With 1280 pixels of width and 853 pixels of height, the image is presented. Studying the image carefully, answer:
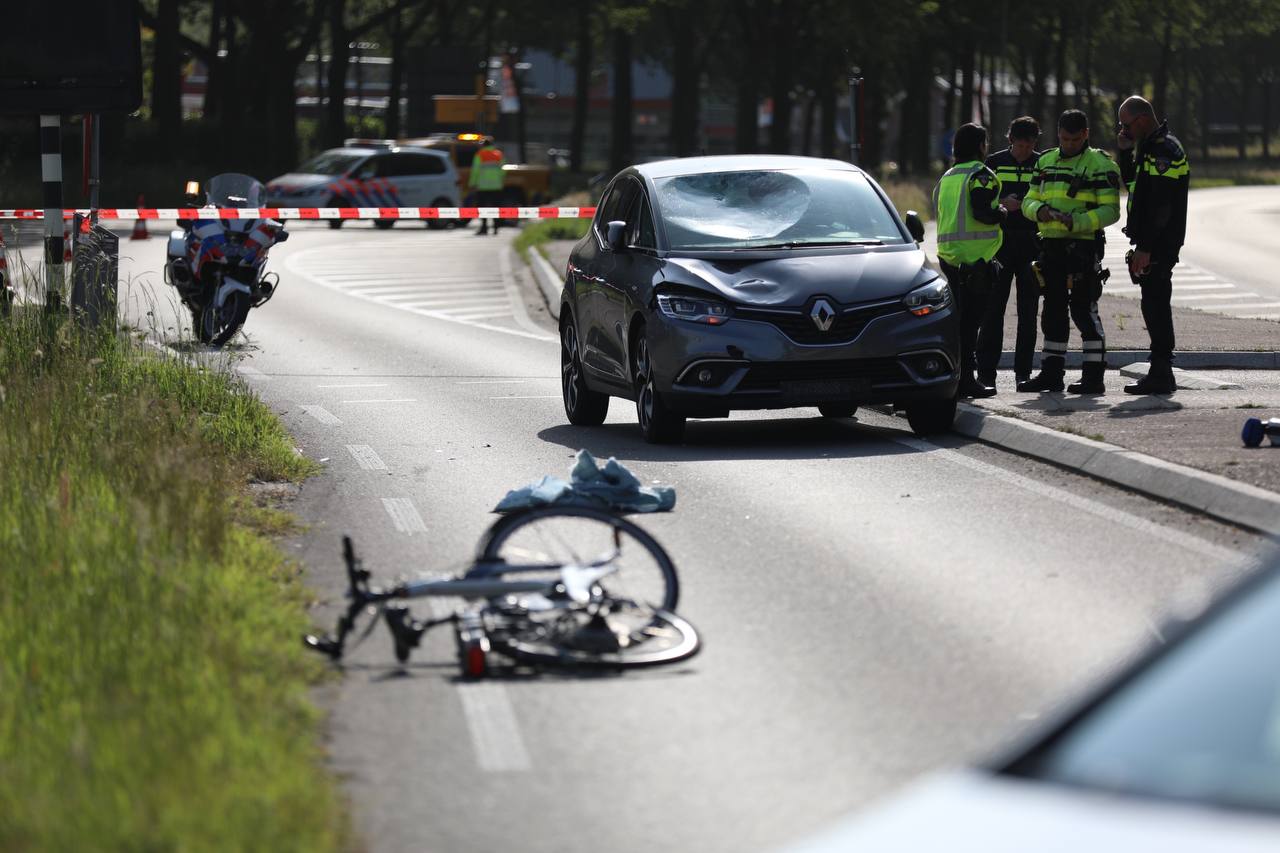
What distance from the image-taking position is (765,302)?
1233cm

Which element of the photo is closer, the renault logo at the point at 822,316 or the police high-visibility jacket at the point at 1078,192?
the renault logo at the point at 822,316

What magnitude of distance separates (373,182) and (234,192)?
25.7 meters

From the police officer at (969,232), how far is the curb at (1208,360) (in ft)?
8.82

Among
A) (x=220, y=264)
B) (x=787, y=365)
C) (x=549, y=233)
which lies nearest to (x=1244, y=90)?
(x=549, y=233)

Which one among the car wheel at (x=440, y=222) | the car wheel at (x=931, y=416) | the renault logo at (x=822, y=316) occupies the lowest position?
the car wheel at (x=440, y=222)

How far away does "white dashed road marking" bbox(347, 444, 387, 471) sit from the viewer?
11836 mm

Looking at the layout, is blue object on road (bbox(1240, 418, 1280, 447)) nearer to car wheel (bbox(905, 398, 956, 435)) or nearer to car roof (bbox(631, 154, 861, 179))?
car wheel (bbox(905, 398, 956, 435))

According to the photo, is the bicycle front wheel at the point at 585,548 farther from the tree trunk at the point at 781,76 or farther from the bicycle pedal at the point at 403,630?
the tree trunk at the point at 781,76

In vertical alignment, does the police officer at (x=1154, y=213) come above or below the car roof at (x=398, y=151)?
above

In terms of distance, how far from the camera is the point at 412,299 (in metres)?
27.0

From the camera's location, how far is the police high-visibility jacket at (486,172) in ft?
143

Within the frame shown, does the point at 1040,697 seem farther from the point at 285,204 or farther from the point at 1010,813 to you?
the point at 285,204

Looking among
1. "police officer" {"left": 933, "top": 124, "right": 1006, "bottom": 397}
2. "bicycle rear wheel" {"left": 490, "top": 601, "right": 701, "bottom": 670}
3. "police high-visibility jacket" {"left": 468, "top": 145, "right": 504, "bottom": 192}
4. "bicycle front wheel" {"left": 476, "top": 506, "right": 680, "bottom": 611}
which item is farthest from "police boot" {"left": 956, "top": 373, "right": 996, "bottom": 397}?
"police high-visibility jacket" {"left": 468, "top": 145, "right": 504, "bottom": 192}

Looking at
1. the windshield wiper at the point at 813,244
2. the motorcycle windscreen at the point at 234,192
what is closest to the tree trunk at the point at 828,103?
the motorcycle windscreen at the point at 234,192
